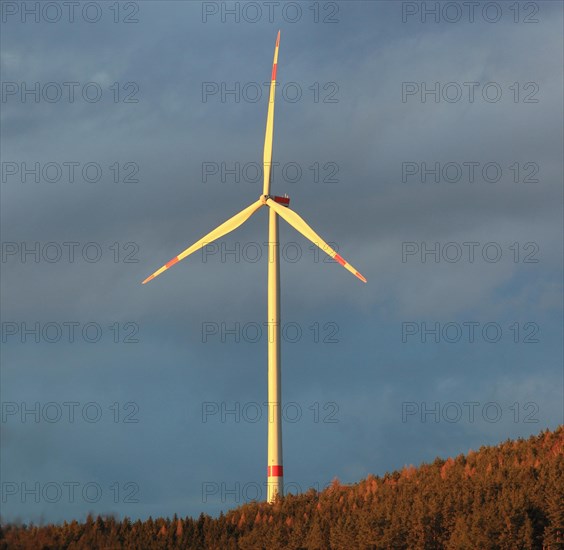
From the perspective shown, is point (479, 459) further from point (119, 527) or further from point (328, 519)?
point (119, 527)

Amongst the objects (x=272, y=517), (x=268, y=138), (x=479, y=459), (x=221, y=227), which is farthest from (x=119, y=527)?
(x=268, y=138)

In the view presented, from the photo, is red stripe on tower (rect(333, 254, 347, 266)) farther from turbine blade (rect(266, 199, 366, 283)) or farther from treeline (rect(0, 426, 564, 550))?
treeline (rect(0, 426, 564, 550))

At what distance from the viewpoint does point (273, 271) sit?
44844mm

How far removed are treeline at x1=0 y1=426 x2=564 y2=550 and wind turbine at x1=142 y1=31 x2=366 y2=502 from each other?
47.3ft

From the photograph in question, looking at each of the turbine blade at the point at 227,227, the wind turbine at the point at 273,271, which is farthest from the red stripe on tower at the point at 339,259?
the turbine blade at the point at 227,227

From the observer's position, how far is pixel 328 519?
2672 centimetres

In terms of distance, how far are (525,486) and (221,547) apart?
26.7ft

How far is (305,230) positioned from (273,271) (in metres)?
2.41

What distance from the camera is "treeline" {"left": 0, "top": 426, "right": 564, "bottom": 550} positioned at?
24.5 m

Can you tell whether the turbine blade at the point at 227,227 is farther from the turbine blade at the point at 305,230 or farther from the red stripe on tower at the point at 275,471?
the red stripe on tower at the point at 275,471

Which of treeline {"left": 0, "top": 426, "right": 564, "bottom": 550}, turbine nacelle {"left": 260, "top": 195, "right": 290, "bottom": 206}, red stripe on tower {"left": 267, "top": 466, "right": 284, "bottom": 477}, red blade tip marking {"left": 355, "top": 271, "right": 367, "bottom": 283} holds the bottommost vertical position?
treeline {"left": 0, "top": 426, "right": 564, "bottom": 550}

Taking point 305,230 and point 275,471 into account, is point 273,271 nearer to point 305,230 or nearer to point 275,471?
point 305,230

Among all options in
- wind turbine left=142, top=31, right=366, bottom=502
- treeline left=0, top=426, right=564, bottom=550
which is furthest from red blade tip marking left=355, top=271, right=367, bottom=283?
treeline left=0, top=426, right=564, bottom=550

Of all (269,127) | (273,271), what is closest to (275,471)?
(273,271)
